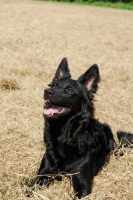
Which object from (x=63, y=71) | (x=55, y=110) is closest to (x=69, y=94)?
(x=55, y=110)

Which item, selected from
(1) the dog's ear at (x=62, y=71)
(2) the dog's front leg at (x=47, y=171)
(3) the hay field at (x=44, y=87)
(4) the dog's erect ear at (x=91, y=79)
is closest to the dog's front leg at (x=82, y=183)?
(3) the hay field at (x=44, y=87)

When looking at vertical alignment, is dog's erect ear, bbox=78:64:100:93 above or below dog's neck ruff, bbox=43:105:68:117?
above

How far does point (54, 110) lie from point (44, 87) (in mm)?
3369

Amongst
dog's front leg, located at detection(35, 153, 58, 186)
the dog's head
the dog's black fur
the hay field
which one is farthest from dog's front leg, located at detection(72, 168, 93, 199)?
the dog's head

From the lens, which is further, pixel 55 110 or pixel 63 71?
pixel 63 71

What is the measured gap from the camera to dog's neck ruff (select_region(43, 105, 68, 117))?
138 inches

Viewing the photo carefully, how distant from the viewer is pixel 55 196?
3387 millimetres

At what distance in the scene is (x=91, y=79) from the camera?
3869mm

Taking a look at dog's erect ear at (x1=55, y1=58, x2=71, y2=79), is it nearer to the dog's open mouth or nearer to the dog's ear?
the dog's ear

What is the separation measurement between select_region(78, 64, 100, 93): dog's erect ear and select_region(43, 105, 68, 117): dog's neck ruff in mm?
452

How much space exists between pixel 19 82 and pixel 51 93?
142 inches

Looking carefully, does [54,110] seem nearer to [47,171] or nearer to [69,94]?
[69,94]

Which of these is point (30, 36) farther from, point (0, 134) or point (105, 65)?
point (0, 134)

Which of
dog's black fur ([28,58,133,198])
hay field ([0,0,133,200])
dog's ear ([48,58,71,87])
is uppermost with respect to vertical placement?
dog's ear ([48,58,71,87])
